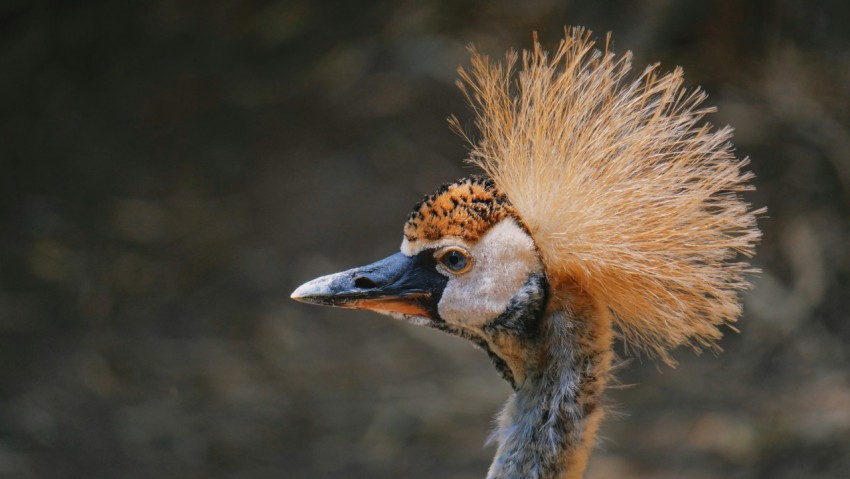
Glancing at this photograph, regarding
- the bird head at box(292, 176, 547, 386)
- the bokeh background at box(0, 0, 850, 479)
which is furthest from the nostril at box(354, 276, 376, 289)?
the bokeh background at box(0, 0, 850, 479)

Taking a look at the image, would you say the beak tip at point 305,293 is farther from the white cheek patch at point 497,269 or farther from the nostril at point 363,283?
the white cheek patch at point 497,269

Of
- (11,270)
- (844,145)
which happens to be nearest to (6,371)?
(11,270)

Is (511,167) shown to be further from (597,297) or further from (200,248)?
(200,248)

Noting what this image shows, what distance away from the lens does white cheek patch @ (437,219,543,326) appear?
6.23 ft

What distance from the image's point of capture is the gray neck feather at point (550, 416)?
185 cm

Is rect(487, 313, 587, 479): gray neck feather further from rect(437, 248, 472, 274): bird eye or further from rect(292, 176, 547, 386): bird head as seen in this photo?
rect(437, 248, 472, 274): bird eye

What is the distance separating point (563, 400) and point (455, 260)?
1.21 ft

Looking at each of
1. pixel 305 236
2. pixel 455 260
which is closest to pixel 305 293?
pixel 455 260

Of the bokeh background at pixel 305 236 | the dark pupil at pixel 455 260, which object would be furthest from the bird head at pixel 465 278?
the bokeh background at pixel 305 236

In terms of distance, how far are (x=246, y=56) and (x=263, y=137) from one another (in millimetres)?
457

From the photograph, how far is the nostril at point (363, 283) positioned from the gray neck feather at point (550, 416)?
1.28ft

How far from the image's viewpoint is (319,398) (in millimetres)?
4344

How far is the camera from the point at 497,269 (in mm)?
1903

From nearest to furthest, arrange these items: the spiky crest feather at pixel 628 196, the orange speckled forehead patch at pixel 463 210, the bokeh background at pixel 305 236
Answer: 1. the spiky crest feather at pixel 628 196
2. the orange speckled forehead patch at pixel 463 210
3. the bokeh background at pixel 305 236
